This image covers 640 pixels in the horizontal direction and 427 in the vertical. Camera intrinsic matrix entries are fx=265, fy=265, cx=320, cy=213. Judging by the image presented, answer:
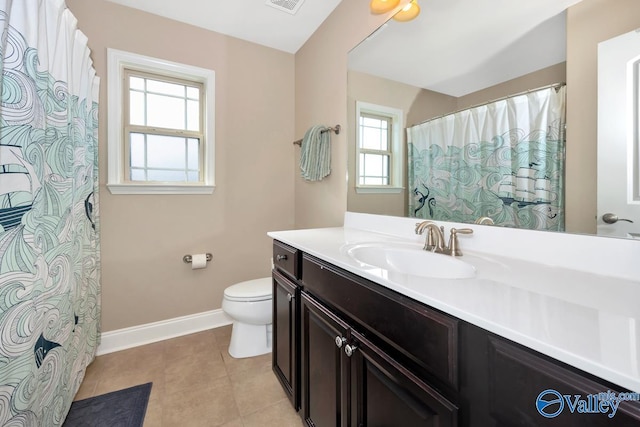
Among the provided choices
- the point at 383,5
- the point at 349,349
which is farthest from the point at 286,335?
the point at 383,5

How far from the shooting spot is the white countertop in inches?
14.9

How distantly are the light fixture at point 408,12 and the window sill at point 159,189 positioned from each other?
1746 mm

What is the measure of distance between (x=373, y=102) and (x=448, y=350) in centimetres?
143

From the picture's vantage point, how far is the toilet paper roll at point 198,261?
2146 mm

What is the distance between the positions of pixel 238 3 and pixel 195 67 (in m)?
0.59

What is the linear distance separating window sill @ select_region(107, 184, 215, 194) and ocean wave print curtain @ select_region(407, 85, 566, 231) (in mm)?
1661

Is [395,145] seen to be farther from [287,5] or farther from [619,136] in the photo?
[287,5]

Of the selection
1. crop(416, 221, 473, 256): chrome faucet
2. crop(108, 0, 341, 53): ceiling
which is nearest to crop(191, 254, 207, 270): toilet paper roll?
crop(416, 221, 473, 256): chrome faucet

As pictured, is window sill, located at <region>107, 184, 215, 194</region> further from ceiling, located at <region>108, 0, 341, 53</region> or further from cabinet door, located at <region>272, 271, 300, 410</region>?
ceiling, located at <region>108, 0, 341, 53</region>

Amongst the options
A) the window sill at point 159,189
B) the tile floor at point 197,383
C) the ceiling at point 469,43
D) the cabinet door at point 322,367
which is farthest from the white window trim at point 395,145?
the window sill at point 159,189

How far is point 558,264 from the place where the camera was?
839mm

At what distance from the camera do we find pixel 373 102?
5.30ft

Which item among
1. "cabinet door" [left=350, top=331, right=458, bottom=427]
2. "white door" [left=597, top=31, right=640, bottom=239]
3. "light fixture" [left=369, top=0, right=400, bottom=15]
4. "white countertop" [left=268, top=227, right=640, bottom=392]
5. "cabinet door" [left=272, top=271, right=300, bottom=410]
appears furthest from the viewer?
"light fixture" [left=369, top=0, right=400, bottom=15]

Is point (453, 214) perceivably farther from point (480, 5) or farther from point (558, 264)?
point (480, 5)
